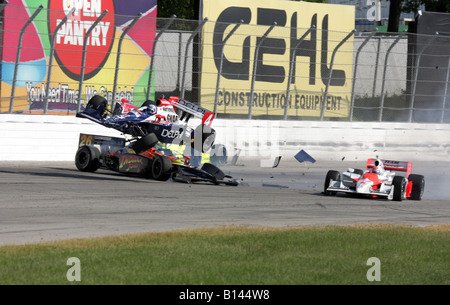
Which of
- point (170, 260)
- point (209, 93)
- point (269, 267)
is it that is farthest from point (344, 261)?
point (209, 93)

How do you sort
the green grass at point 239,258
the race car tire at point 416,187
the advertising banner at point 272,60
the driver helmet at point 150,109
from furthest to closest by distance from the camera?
1. the advertising banner at point 272,60
2. the driver helmet at point 150,109
3. the race car tire at point 416,187
4. the green grass at point 239,258

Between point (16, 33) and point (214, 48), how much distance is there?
5.36 metres

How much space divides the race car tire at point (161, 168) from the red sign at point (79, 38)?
4530 mm

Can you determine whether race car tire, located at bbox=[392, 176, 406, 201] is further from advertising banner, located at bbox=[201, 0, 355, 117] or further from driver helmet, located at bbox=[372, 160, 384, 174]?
advertising banner, located at bbox=[201, 0, 355, 117]

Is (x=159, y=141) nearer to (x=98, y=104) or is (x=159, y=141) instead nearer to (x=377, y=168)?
(x=98, y=104)

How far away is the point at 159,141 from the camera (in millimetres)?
15289

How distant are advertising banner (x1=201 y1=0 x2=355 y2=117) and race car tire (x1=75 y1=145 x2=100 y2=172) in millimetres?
5344

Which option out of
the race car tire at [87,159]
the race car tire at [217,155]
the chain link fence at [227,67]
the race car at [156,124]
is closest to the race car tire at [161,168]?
the race car at [156,124]

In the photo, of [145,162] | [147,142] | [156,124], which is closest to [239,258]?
[147,142]

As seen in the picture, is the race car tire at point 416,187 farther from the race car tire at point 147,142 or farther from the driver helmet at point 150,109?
the driver helmet at point 150,109

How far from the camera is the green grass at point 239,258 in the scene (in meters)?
6.98

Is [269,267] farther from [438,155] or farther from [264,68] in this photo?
[438,155]

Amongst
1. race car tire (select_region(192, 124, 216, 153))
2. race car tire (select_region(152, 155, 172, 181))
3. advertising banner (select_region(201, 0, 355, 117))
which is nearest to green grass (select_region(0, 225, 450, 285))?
race car tire (select_region(152, 155, 172, 181))

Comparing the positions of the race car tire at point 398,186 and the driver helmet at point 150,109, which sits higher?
the driver helmet at point 150,109
